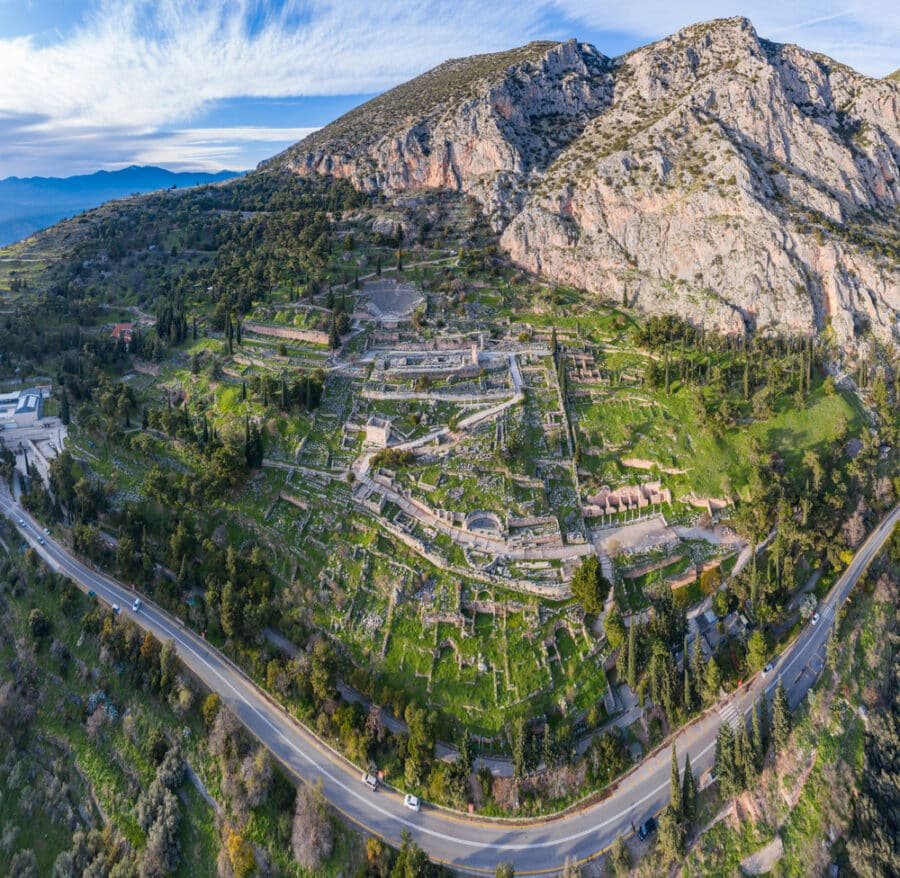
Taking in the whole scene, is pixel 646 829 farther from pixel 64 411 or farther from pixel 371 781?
pixel 64 411

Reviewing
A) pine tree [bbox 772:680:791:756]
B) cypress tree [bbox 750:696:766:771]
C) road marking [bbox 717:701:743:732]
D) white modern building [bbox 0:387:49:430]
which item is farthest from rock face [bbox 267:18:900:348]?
white modern building [bbox 0:387:49:430]

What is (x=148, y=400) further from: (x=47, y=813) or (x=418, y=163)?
(x=418, y=163)

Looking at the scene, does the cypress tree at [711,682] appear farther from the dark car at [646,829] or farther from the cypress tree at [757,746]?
the dark car at [646,829]

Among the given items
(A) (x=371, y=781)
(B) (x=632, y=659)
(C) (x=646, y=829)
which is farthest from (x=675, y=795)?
(A) (x=371, y=781)

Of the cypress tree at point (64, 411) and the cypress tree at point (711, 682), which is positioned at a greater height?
the cypress tree at point (64, 411)

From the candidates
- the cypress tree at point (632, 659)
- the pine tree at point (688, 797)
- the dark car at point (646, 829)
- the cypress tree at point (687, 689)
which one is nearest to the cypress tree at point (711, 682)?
the cypress tree at point (687, 689)
